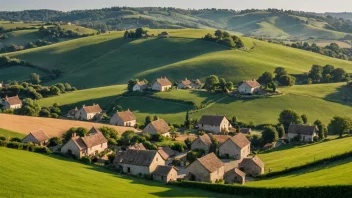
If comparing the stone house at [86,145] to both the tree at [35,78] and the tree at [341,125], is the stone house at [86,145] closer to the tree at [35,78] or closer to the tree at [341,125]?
the tree at [341,125]

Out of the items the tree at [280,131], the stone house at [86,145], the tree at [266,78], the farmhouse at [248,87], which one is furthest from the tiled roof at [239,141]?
the tree at [266,78]

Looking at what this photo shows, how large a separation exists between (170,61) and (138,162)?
117 metres

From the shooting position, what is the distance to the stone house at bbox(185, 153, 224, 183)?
58500mm

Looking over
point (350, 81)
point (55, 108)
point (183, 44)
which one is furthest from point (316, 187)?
point (183, 44)

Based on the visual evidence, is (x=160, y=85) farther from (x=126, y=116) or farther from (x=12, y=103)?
(x=12, y=103)

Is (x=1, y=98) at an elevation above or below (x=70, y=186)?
below

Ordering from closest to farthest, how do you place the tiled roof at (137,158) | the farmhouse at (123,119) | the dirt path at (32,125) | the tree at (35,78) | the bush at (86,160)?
the tiled roof at (137,158)
the bush at (86,160)
the dirt path at (32,125)
the farmhouse at (123,119)
the tree at (35,78)

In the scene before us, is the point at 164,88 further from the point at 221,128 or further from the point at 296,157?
the point at 296,157

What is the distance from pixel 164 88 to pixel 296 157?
72.4 m

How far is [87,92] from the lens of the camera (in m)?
139

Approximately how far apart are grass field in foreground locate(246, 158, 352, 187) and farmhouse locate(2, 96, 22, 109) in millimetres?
85619

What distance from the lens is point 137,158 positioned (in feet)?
203

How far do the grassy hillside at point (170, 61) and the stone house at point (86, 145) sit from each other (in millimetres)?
78516

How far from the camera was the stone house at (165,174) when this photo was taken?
5843 cm
